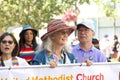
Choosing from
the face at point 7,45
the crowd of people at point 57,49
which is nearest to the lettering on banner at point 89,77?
the crowd of people at point 57,49

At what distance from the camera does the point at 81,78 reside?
5746 millimetres

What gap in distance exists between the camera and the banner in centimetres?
535

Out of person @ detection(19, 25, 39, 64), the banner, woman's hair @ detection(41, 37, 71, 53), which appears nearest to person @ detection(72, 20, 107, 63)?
the banner

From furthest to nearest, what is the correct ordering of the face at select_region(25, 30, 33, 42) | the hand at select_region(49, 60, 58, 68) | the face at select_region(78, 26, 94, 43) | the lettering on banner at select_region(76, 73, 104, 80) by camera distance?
the face at select_region(25, 30, 33, 42)
the face at select_region(78, 26, 94, 43)
the lettering on banner at select_region(76, 73, 104, 80)
the hand at select_region(49, 60, 58, 68)

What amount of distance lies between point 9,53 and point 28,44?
185 cm

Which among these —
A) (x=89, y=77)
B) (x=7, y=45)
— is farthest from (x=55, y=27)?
(x=89, y=77)

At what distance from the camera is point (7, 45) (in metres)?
5.75

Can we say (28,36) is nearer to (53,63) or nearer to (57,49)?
(57,49)

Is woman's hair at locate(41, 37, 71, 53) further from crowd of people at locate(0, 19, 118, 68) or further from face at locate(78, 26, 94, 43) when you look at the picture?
face at locate(78, 26, 94, 43)

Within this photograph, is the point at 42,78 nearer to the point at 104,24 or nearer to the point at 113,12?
the point at 113,12

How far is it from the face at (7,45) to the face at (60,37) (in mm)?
577

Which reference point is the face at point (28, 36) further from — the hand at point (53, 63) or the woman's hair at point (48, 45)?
the hand at point (53, 63)

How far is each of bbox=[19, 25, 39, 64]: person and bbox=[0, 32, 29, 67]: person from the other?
140cm

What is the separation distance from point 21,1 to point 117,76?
9596mm
